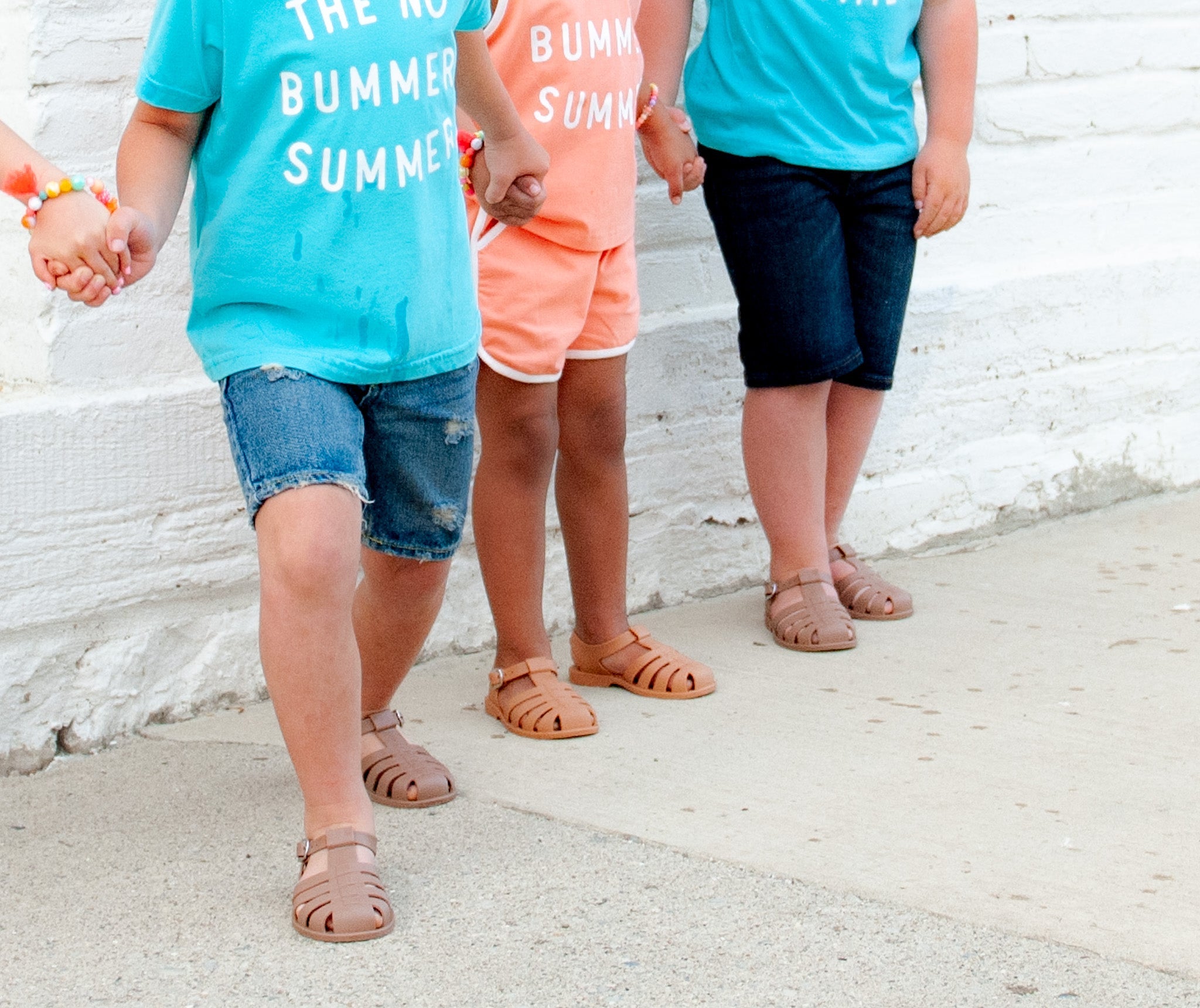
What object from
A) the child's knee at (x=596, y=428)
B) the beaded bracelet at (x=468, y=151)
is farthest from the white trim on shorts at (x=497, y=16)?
the child's knee at (x=596, y=428)

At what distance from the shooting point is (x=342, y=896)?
6.76ft

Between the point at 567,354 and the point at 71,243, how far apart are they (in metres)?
1.14

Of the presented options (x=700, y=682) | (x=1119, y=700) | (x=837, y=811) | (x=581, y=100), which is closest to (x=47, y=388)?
(x=581, y=100)

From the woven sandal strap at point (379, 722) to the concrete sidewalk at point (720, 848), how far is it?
142 millimetres

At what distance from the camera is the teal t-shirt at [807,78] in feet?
10.1

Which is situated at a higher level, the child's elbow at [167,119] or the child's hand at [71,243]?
the child's elbow at [167,119]

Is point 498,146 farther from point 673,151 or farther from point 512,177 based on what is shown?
point 673,151

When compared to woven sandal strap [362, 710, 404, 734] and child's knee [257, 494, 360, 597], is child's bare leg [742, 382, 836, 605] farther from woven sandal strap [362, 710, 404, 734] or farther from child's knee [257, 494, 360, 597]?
child's knee [257, 494, 360, 597]

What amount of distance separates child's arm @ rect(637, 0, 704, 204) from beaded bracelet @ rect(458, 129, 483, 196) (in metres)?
0.55

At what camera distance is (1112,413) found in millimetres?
4344

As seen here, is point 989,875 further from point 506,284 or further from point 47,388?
point 47,388

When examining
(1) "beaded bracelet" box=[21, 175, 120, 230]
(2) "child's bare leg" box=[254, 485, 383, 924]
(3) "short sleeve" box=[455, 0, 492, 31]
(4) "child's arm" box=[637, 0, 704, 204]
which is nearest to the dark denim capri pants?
(4) "child's arm" box=[637, 0, 704, 204]

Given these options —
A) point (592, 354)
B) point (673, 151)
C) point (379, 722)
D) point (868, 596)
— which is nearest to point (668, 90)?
point (673, 151)

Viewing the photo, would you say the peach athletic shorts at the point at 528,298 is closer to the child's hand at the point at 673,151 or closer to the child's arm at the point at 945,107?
the child's hand at the point at 673,151
